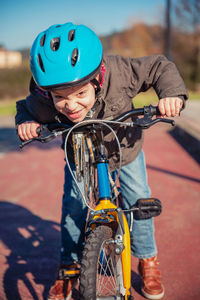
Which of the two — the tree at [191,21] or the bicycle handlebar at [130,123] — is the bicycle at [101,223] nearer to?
the bicycle handlebar at [130,123]

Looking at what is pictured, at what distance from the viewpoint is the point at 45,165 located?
6.12 meters

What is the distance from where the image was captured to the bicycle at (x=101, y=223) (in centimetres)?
159

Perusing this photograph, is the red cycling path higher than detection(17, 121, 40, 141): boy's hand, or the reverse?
detection(17, 121, 40, 141): boy's hand

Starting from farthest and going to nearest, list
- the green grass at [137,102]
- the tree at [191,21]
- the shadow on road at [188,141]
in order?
1. the tree at [191,21]
2. the green grass at [137,102]
3. the shadow on road at [188,141]

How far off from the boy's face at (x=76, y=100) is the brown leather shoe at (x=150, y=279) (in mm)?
1298

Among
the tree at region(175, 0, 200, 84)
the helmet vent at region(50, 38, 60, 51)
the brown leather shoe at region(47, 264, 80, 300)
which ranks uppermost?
the tree at region(175, 0, 200, 84)

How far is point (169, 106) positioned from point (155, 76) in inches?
15.6

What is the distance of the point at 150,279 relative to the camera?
2.48 meters

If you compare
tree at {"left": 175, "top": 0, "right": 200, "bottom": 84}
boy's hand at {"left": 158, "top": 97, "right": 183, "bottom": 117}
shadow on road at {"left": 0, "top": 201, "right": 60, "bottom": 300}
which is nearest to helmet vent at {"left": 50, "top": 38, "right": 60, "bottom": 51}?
boy's hand at {"left": 158, "top": 97, "right": 183, "bottom": 117}

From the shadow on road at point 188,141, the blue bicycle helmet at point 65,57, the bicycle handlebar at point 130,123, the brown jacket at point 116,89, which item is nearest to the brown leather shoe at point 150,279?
the brown jacket at point 116,89

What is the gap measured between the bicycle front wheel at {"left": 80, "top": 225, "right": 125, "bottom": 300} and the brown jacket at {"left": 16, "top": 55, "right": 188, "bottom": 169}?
0.70 metres

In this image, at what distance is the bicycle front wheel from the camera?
1525mm

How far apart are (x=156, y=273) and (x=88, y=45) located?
175 cm

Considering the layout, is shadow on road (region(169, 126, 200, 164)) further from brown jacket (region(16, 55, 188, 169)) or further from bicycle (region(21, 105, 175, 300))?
bicycle (region(21, 105, 175, 300))
